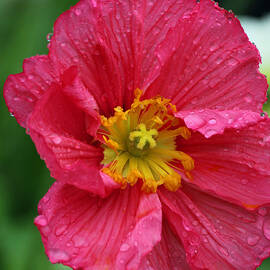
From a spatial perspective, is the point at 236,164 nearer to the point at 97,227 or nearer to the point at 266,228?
the point at 266,228

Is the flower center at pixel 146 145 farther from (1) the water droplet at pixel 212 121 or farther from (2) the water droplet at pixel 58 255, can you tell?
(2) the water droplet at pixel 58 255

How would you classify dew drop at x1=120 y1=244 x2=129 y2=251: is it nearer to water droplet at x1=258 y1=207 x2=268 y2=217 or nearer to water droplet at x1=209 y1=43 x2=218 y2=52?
water droplet at x1=258 y1=207 x2=268 y2=217

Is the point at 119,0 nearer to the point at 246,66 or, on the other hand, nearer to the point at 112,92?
the point at 112,92

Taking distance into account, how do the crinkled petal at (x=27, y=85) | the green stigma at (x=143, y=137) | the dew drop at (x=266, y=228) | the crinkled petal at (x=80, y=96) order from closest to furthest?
1. the crinkled petal at (x=80, y=96)
2. the crinkled petal at (x=27, y=85)
3. the dew drop at (x=266, y=228)
4. the green stigma at (x=143, y=137)

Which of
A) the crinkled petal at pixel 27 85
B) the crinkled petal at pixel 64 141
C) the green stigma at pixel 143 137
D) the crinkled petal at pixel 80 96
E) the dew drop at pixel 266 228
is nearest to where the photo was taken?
the crinkled petal at pixel 64 141

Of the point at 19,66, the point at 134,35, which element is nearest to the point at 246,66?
the point at 134,35

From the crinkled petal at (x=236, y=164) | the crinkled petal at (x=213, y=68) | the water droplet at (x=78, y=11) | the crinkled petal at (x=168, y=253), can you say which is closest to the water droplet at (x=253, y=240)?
the crinkled petal at (x=236, y=164)

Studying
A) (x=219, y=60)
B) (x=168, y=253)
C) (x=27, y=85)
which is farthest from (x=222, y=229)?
(x=27, y=85)
